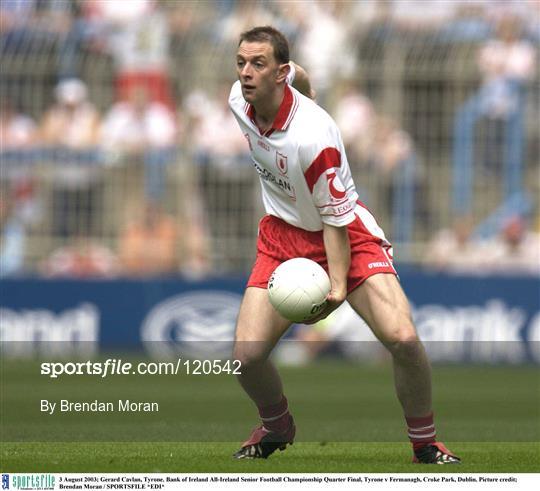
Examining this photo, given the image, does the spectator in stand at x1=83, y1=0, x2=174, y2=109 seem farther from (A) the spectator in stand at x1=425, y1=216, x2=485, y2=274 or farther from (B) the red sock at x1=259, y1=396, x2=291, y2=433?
(B) the red sock at x1=259, y1=396, x2=291, y2=433

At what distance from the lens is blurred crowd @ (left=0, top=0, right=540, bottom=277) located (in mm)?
18641

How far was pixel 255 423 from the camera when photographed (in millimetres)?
11289

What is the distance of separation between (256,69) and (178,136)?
35.8 feet

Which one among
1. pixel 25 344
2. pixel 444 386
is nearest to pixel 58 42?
pixel 25 344

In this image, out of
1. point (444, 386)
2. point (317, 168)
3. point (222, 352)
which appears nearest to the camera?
point (317, 168)

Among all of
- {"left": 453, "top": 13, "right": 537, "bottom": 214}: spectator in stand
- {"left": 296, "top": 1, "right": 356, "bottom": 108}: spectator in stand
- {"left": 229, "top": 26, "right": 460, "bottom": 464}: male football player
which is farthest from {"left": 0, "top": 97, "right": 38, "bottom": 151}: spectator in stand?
{"left": 229, "top": 26, "right": 460, "bottom": 464}: male football player

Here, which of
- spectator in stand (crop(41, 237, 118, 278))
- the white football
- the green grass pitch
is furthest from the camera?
spectator in stand (crop(41, 237, 118, 278))

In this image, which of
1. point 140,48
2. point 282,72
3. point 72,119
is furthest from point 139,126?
point 282,72

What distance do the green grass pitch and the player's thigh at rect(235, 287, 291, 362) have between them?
2.20 ft

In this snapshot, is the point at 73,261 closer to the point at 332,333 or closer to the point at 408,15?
the point at 332,333

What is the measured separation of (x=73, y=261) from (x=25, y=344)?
135 centimetres

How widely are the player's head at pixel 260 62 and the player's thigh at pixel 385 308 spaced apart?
1304mm

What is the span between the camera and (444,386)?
15648 millimetres

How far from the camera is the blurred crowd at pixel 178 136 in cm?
1864
